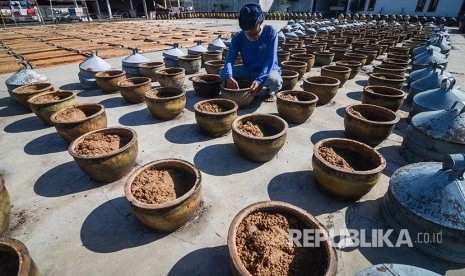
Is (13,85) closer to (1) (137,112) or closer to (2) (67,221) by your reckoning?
(1) (137,112)

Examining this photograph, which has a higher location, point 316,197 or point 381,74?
point 381,74

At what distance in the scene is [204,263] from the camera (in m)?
1.98

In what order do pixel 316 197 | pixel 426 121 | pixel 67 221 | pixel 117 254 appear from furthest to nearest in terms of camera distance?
pixel 426 121, pixel 316 197, pixel 67 221, pixel 117 254

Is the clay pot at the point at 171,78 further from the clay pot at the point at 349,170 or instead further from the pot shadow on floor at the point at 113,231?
Answer: the clay pot at the point at 349,170

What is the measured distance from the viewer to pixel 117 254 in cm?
205

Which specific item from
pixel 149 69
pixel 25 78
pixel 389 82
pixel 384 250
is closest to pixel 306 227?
pixel 384 250

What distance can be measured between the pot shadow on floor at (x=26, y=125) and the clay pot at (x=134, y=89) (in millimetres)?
1363

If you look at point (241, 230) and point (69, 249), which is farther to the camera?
point (69, 249)

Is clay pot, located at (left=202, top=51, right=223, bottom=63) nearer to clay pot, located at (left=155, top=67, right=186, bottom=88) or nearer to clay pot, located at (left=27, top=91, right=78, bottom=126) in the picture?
clay pot, located at (left=155, top=67, right=186, bottom=88)

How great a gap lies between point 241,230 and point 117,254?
1.06 m

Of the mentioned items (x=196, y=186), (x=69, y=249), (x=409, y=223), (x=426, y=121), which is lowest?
(x=69, y=249)

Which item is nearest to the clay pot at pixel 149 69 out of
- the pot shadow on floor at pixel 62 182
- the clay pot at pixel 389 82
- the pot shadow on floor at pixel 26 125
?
the pot shadow on floor at pixel 26 125

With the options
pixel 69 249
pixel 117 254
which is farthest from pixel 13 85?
pixel 117 254

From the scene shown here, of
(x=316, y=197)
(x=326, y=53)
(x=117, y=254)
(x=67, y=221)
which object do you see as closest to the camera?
(x=117, y=254)
